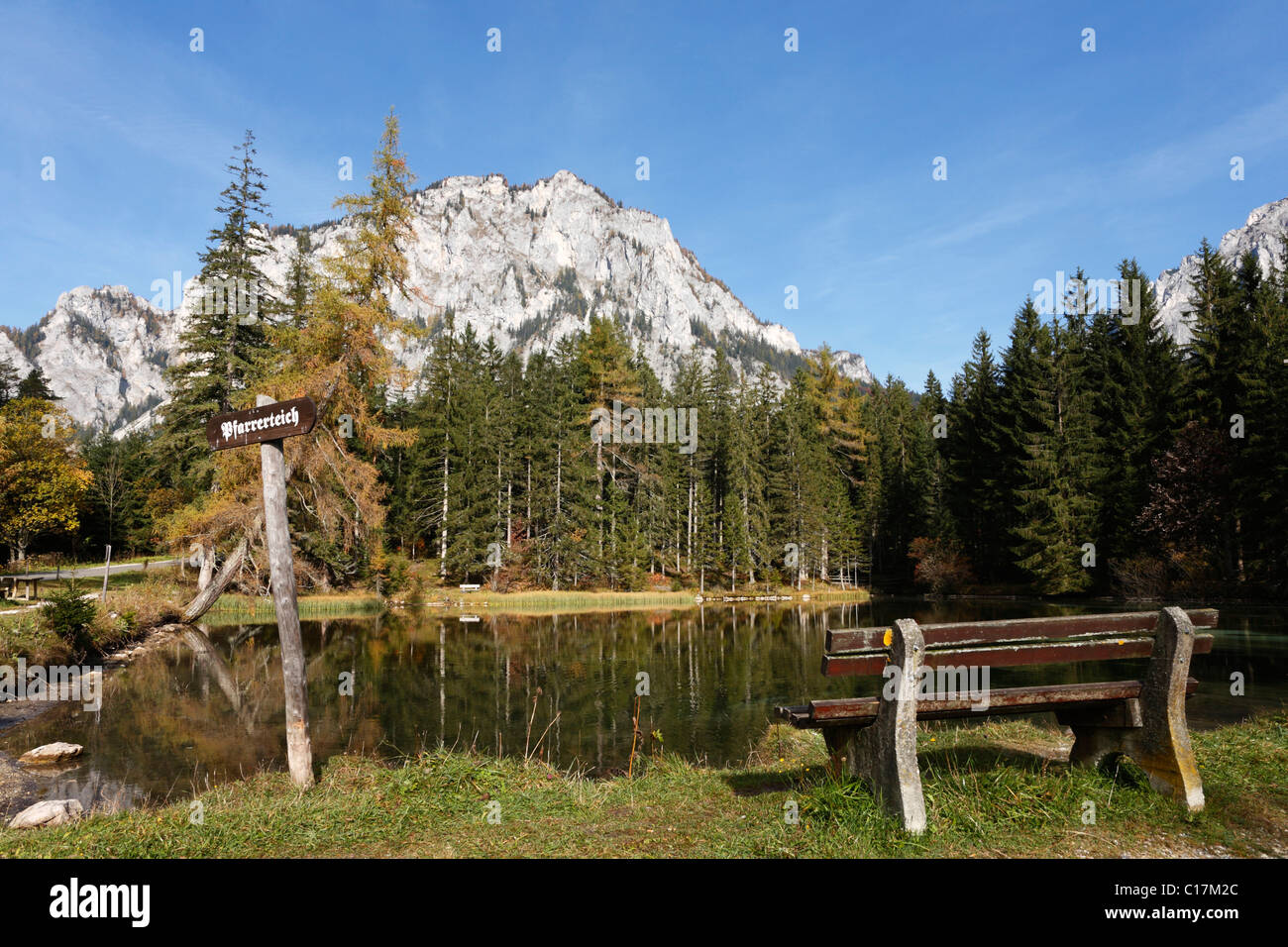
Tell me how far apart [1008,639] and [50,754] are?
1234cm

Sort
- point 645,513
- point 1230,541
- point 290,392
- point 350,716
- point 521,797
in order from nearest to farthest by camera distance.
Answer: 1. point 521,797
2. point 350,716
3. point 290,392
4. point 1230,541
5. point 645,513

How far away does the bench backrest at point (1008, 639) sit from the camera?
Answer: 4.34 metres

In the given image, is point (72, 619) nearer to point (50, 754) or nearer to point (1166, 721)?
point (50, 754)

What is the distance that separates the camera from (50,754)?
9.51m

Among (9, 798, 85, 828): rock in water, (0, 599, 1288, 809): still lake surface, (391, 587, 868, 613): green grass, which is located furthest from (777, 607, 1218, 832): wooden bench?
(391, 587, 868, 613): green grass

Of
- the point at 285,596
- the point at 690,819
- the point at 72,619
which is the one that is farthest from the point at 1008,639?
the point at 72,619

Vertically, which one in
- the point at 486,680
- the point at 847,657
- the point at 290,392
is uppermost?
the point at 290,392

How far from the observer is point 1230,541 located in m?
28.4

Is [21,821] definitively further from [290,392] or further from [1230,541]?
[1230,541]

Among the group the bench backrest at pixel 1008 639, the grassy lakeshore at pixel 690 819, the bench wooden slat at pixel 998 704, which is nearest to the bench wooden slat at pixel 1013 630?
the bench backrest at pixel 1008 639

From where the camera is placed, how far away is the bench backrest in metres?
4.34

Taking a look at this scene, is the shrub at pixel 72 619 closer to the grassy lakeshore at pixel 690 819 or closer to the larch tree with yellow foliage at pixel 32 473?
the larch tree with yellow foliage at pixel 32 473
